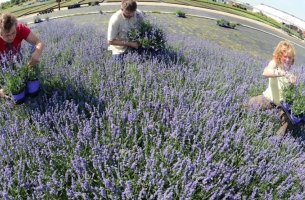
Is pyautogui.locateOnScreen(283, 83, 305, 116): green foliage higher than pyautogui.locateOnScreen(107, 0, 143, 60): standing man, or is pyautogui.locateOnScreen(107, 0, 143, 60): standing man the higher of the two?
pyautogui.locateOnScreen(107, 0, 143, 60): standing man

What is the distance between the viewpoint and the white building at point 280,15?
221 feet

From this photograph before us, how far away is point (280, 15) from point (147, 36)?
2889 inches

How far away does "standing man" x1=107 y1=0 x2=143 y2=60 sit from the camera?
5.28 m

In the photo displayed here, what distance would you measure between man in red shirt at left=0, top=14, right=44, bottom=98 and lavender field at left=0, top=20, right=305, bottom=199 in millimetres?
288

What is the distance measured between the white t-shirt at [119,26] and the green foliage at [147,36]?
0.32ft

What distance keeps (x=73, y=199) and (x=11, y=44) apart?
2644mm

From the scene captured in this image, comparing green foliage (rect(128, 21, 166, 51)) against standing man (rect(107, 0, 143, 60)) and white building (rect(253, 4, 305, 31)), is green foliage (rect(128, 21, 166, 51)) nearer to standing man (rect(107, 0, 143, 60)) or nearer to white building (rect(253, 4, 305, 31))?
standing man (rect(107, 0, 143, 60))

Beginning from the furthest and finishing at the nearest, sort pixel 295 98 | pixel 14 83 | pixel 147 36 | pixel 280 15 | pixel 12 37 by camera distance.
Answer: pixel 280 15
pixel 147 36
pixel 12 37
pixel 295 98
pixel 14 83

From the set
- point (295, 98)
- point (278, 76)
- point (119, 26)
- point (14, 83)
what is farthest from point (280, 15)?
point (14, 83)

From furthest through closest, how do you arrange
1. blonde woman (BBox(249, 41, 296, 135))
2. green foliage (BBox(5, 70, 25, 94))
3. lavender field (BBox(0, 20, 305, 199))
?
blonde woman (BBox(249, 41, 296, 135)) < green foliage (BBox(5, 70, 25, 94)) < lavender field (BBox(0, 20, 305, 199))

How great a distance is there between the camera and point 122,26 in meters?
5.52

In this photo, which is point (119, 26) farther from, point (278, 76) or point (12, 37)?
point (278, 76)

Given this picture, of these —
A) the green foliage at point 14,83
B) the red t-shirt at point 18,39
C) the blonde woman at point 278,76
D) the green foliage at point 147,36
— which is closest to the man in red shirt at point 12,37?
the red t-shirt at point 18,39

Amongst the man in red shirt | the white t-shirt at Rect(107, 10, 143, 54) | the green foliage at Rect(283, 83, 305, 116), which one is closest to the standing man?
the white t-shirt at Rect(107, 10, 143, 54)
